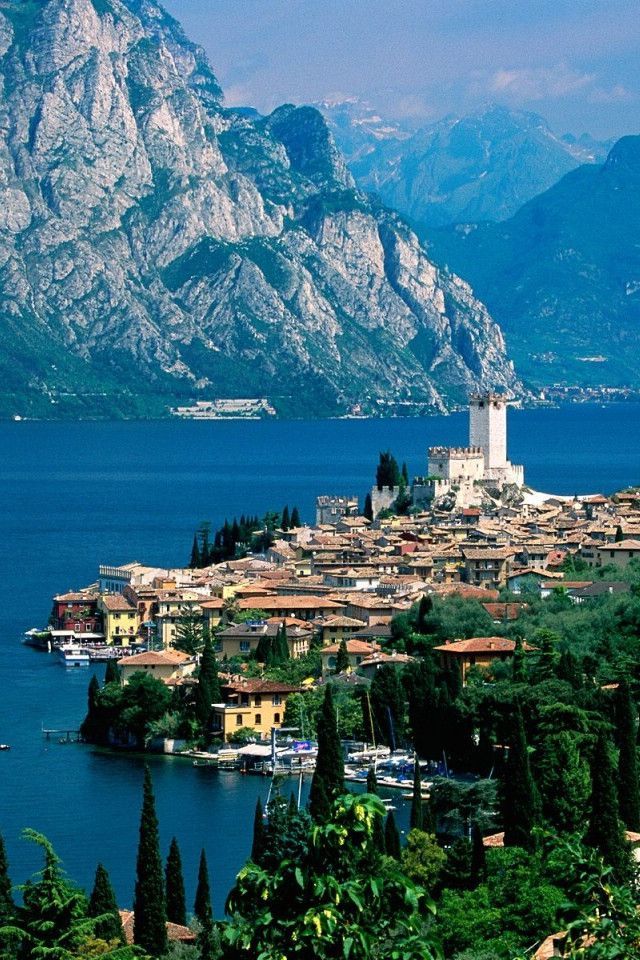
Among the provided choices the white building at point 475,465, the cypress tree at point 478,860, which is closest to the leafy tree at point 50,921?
the cypress tree at point 478,860

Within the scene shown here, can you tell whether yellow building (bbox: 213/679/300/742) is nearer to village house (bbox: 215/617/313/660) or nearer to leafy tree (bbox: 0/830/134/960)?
village house (bbox: 215/617/313/660)

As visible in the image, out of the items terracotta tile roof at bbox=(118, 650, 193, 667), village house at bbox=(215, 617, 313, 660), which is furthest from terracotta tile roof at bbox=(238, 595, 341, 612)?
terracotta tile roof at bbox=(118, 650, 193, 667)

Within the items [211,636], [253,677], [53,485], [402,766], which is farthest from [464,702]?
[53,485]

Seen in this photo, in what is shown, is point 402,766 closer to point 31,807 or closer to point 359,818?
point 31,807

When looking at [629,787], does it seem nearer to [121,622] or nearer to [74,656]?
[74,656]

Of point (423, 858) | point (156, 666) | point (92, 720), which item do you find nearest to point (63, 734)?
point (92, 720)
